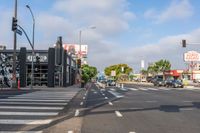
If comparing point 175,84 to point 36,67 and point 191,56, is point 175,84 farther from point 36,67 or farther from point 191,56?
point 191,56

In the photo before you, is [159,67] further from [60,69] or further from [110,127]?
[110,127]

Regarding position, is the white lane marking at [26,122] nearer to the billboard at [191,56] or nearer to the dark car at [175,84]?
the dark car at [175,84]

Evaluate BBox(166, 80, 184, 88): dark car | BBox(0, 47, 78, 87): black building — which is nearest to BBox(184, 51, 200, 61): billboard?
BBox(166, 80, 184, 88): dark car

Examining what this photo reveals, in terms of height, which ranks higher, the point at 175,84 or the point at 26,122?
the point at 175,84

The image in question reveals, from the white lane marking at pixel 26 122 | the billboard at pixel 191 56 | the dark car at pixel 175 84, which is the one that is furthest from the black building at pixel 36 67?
the billboard at pixel 191 56

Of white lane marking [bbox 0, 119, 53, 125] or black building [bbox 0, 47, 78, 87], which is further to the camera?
black building [bbox 0, 47, 78, 87]

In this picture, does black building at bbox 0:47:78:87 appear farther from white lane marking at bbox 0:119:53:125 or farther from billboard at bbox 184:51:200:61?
billboard at bbox 184:51:200:61

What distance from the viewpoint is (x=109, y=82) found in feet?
261

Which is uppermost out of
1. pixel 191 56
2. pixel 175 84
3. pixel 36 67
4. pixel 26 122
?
pixel 191 56

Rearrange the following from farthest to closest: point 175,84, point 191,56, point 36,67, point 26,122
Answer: point 191,56, point 175,84, point 36,67, point 26,122

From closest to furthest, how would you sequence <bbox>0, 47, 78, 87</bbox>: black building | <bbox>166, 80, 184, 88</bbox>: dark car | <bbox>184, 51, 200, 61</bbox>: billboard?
1. <bbox>0, 47, 78, 87</bbox>: black building
2. <bbox>166, 80, 184, 88</bbox>: dark car
3. <bbox>184, 51, 200, 61</bbox>: billboard

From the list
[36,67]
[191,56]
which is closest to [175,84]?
[36,67]

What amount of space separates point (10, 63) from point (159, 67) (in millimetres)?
120855

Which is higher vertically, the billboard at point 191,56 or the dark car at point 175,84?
the billboard at point 191,56
